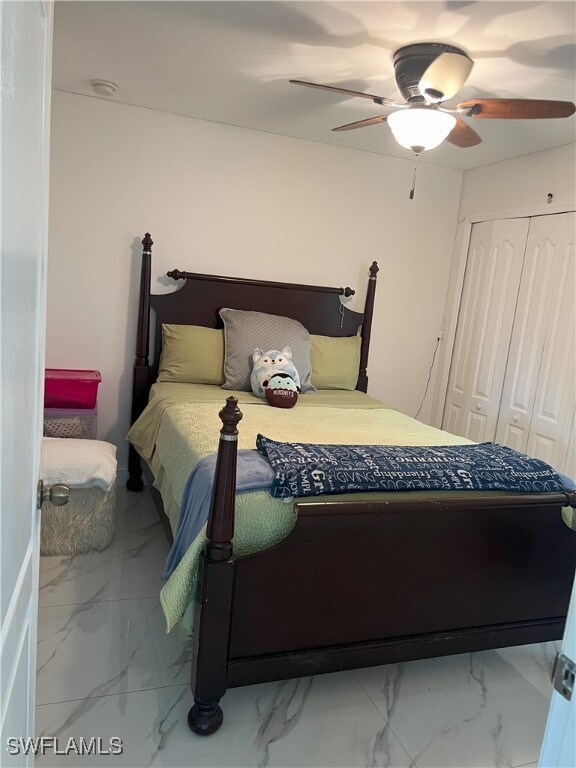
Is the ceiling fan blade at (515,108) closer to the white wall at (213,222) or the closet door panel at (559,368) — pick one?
the closet door panel at (559,368)

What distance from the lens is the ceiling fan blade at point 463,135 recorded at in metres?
2.40

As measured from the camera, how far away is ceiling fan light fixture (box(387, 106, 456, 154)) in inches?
84.9

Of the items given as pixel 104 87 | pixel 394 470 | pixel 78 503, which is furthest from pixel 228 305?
pixel 394 470

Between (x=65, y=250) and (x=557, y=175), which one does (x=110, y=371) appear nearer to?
(x=65, y=250)

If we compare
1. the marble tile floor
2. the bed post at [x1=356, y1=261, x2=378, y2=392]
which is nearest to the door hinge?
the marble tile floor

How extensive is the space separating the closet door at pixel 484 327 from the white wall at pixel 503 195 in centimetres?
6

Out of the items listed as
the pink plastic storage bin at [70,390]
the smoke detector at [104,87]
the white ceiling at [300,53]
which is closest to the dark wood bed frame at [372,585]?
the white ceiling at [300,53]

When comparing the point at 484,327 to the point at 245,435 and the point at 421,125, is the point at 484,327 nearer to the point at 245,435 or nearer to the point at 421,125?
the point at 421,125

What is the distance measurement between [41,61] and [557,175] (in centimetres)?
318

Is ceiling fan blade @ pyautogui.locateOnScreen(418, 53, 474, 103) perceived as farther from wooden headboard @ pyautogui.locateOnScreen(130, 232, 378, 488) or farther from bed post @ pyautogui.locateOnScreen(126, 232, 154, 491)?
bed post @ pyautogui.locateOnScreen(126, 232, 154, 491)

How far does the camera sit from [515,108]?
83.1 inches

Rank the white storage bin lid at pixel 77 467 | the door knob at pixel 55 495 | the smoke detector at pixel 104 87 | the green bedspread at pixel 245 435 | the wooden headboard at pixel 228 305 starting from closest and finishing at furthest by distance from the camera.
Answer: the door knob at pixel 55 495, the green bedspread at pixel 245 435, the white storage bin lid at pixel 77 467, the smoke detector at pixel 104 87, the wooden headboard at pixel 228 305

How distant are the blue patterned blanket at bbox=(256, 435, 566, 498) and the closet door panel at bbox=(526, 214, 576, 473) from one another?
4.00 feet

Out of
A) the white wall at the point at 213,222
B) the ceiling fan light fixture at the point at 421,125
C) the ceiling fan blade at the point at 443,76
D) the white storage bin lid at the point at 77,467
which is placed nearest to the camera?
the ceiling fan blade at the point at 443,76
